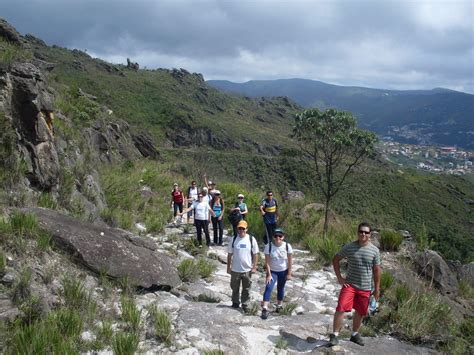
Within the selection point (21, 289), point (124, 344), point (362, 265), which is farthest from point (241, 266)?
point (21, 289)

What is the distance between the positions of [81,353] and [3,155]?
462 centimetres

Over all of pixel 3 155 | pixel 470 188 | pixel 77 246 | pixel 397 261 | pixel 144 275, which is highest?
pixel 3 155

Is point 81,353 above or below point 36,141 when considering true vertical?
below

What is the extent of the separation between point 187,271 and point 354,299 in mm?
3287

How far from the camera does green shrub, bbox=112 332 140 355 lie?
4.63 metres

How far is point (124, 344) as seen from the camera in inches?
183

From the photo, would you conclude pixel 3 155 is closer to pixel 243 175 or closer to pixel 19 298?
pixel 19 298

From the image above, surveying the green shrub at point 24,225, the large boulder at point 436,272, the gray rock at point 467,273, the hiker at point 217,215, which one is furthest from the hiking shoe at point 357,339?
the gray rock at point 467,273

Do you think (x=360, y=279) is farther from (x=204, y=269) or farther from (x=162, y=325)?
(x=204, y=269)

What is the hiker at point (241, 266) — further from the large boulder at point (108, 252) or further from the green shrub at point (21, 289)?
the green shrub at point (21, 289)

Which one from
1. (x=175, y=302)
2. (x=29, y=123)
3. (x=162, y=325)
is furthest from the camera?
(x=29, y=123)

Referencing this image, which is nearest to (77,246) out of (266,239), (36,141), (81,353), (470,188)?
(81,353)

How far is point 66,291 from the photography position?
5465 mm

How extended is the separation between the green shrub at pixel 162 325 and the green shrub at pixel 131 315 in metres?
0.22
